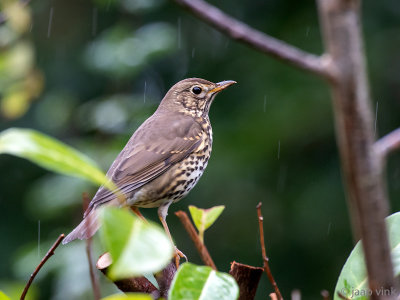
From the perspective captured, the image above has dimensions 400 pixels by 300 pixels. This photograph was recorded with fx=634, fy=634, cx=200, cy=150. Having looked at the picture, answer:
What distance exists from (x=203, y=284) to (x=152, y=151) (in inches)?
79.4

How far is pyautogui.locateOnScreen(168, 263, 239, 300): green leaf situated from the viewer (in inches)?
37.1

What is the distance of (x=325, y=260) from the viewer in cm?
508

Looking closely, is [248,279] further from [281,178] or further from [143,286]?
[281,178]

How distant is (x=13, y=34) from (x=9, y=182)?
251 cm

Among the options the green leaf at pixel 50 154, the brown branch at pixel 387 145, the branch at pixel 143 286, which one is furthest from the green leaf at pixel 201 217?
the brown branch at pixel 387 145

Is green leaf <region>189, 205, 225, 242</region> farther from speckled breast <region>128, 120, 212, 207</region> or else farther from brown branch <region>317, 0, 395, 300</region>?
speckled breast <region>128, 120, 212, 207</region>

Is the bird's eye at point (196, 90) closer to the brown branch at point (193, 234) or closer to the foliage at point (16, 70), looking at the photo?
the foliage at point (16, 70)

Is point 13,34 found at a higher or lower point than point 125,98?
Answer: higher

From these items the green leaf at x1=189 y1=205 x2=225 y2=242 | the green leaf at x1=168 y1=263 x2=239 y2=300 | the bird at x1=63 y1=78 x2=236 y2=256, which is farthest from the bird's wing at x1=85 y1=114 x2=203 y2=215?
the green leaf at x1=168 y1=263 x2=239 y2=300

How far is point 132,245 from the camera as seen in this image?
0.66 metres

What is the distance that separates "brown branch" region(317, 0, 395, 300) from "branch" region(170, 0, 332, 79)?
3 cm

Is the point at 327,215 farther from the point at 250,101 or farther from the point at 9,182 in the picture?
the point at 9,182

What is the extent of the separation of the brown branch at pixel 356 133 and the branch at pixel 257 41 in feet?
0.09

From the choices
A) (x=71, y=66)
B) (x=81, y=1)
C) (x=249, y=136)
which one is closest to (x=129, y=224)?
(x=249, y=136)
